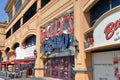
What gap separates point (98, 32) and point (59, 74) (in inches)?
364

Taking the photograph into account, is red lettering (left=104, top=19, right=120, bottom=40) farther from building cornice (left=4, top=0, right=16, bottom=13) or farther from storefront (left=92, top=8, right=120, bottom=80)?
building cornice (left=4, top=0, right=16, bottom=13)

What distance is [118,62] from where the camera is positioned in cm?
1406

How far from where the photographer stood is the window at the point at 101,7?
50.5 feet

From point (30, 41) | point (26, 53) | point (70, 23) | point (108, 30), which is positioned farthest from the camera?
point (26, 53)

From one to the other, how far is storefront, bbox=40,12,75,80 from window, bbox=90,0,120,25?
274 centimetres

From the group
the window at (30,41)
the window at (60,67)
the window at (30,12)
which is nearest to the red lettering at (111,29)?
the window at (60,67)

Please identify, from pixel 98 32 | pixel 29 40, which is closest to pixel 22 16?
pixel 29 40

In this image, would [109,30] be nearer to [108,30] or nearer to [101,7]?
[108,30]

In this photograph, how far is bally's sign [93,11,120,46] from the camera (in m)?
13.0

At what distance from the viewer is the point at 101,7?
16656mm

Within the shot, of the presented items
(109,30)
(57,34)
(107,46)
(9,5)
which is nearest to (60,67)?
(57,34)

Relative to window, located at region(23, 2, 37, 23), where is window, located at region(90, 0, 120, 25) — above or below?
below

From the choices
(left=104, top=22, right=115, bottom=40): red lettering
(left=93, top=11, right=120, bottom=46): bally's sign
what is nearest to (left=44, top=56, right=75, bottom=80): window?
(left=93, top=11, right=120, bottom=46): bally's sign

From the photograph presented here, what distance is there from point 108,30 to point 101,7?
3314 millimetres
